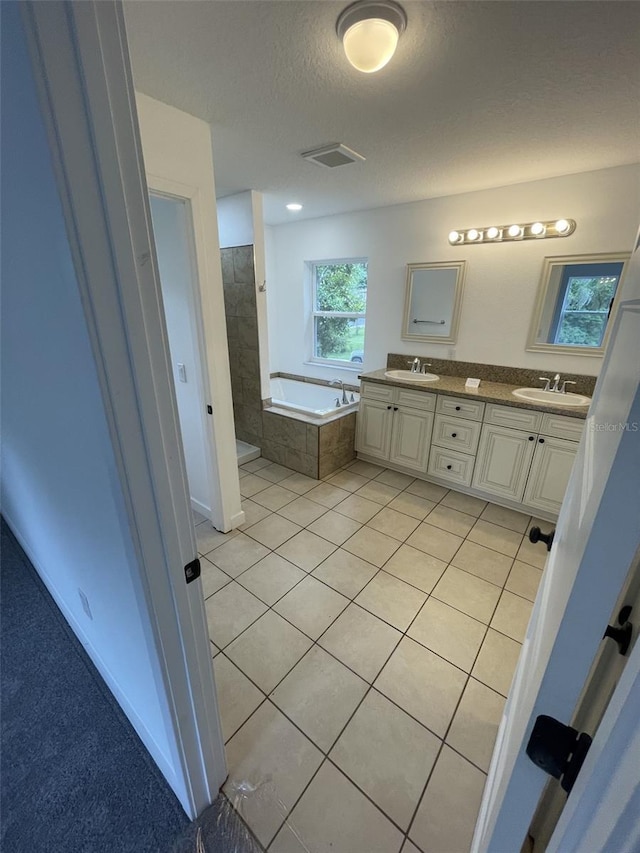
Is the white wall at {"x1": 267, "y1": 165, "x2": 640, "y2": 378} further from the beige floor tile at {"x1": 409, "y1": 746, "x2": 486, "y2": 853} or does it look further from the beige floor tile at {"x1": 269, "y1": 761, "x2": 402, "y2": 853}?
the beige floor tile at {"x1": 269, "y1": 761, "x2": 402, "y2": 853}

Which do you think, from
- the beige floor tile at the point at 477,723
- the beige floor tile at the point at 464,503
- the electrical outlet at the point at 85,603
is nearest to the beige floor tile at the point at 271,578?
the electrical outlet at the point at 85,603

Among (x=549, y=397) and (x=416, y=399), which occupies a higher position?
(x=549, y=397)

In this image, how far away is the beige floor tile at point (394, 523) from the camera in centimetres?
245

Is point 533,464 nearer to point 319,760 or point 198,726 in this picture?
point 319,760

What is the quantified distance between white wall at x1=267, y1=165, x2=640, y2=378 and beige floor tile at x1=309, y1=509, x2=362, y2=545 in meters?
1.75

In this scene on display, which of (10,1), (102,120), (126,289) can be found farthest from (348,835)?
(10,1)

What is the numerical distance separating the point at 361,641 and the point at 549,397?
2191mm

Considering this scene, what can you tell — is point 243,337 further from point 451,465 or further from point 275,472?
point 451,465

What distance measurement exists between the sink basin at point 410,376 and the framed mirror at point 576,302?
0.84 metres

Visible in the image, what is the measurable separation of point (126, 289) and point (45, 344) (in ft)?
1.23

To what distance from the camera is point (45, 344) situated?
82 cm

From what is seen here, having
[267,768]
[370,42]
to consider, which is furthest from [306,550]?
[370,42]

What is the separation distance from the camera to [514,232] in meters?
2.59

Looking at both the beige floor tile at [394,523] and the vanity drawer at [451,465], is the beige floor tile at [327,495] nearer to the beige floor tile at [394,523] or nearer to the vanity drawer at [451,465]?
the beige floor tile at [394,523]
